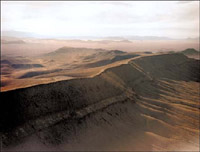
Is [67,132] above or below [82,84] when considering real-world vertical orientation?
below

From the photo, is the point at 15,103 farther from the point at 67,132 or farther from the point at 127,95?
the point at 127,95

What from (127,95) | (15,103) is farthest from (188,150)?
(15,103)

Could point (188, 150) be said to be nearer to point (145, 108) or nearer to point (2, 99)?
point (145, 108)

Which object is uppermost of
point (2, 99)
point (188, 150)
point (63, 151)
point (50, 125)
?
point (2, 99)

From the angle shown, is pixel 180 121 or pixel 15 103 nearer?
pixel 15 103

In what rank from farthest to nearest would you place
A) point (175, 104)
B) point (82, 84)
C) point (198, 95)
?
1. point (198, 95)
2. point (175, 104)
3. point (82, 84)

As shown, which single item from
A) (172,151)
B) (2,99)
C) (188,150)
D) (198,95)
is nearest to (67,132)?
(2,99)

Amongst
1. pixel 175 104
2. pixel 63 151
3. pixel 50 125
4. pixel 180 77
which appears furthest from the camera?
pixel 180 77
